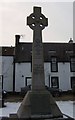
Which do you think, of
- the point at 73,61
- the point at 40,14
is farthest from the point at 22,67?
the point at 40,14

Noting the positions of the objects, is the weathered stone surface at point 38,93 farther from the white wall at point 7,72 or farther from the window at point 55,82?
the white wall at point 7,72

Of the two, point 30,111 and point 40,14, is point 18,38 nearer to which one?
point 40,14

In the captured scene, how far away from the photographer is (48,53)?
39.4m

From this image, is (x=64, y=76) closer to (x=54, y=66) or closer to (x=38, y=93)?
(x=54, y=66)

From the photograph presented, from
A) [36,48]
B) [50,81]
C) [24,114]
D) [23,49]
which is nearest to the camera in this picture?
[24,114]

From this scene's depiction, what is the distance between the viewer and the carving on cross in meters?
15.1

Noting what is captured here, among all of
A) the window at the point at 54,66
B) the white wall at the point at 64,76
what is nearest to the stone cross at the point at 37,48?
the window at the point at 54,66

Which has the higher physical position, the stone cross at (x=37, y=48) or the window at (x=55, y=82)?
the stone cross at (x=37, y=48)

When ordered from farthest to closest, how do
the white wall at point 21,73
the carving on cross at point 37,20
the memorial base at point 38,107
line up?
the white wall at point 21,73 < the carving on cross at point 37,20 < the memorial base at point 38,107

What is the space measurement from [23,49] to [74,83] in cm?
872

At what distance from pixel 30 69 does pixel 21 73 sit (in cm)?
134

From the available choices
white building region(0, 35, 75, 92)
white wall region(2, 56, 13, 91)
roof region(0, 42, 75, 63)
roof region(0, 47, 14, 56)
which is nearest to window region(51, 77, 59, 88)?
white building region(0, 35, 75, 92)

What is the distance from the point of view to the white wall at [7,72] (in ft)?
124

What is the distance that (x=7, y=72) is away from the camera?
38.5 meters
